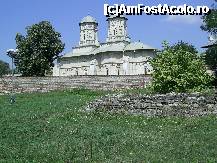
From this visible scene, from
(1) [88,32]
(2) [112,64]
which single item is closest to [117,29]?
(1) [88,32]

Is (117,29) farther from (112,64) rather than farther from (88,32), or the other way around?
(112,64)

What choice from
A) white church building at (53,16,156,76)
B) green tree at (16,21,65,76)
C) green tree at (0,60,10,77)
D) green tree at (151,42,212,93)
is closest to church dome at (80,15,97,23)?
white church building at (53,16,156,76)

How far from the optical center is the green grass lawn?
409 inches

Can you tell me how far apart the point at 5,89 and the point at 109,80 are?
10.1 m

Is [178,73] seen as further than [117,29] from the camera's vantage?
No

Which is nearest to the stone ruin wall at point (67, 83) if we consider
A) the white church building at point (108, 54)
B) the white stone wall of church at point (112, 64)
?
the white church building at point (108, 54)

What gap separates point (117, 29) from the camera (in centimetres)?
8362

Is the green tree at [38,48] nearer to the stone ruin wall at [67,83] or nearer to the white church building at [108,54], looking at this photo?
the white church building at [108,54]

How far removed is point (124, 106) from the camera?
18625 millimetres

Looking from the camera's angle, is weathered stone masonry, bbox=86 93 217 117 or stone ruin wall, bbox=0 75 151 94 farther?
stone ruin wall, bbox=0 75 151 94

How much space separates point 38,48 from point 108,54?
676 inches

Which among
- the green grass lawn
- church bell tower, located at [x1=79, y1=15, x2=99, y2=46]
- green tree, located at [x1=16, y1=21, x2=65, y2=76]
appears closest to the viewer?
the green grass lawn

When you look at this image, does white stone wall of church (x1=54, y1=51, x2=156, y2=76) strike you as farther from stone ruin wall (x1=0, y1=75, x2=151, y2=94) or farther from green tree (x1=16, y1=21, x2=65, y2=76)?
stone ruin wall (x1=0, y1=75, x2=151, y2=94)

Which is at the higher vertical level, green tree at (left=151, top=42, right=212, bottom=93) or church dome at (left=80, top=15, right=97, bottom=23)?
church dome at (left=80, top=15, right=97, bottom=23)
